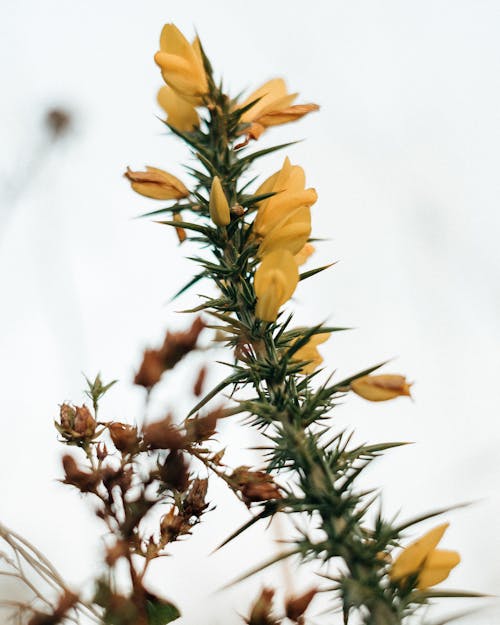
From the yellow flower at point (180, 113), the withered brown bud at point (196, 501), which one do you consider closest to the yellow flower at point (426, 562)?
the withered brown bud at point (196, 501)

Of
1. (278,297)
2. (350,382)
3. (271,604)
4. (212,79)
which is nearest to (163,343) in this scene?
(278,297)

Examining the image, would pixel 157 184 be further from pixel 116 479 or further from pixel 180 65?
pixel 116 479

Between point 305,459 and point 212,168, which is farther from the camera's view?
point 212,168

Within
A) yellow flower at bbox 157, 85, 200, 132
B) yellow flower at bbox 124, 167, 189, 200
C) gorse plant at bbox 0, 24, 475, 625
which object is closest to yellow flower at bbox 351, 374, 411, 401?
gorse plant at bbox 0, 24, 475, 625

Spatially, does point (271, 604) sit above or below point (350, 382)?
below

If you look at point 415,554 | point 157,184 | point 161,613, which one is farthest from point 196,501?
point 157,184

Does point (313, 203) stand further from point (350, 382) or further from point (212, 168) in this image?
point (350, 382)

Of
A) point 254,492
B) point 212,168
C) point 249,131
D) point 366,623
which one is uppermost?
point 249,131
